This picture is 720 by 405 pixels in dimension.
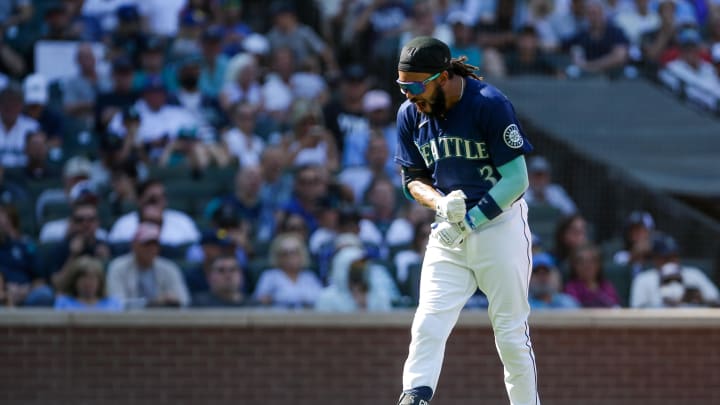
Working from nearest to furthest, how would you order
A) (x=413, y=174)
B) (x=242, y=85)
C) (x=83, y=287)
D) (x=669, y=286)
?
(x=413, y=174) → (x=83, y=287) → (x=669, y=286) → (x=242, y=85)

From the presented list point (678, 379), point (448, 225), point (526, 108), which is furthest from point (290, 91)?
point (448, 225)

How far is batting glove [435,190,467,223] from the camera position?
5527 mm

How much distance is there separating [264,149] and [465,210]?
5983mm

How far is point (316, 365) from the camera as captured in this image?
26.1 ft

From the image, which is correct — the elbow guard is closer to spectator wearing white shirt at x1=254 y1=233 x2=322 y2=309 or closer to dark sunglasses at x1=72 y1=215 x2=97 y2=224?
spectator wearing white shirt at x1=254 y1=233 x2=322 y2=309

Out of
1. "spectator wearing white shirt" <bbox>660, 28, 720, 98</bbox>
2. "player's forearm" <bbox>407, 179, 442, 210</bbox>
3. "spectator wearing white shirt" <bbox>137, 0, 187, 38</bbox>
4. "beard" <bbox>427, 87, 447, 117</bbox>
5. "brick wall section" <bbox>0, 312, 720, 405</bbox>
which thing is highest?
"spectator wearing white shirt" <bbox>137, 0, 187, 38</bbox>

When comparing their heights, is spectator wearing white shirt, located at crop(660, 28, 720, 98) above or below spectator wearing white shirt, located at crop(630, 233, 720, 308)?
above

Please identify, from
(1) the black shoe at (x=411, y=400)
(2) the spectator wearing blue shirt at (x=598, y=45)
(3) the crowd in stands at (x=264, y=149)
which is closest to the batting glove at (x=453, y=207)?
(1) the black shoe at (x=411, y=400)

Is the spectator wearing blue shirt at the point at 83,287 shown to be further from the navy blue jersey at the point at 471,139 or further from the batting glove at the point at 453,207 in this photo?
the batting glove at the point at 453,207

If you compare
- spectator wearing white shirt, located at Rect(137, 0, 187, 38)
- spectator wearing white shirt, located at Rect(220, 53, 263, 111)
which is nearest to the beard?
spectator wearing white shirt, located at Rect(220, 53, 263, 111)

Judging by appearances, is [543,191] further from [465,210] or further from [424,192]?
[465,210]

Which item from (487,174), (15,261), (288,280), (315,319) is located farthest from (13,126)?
(487,174)

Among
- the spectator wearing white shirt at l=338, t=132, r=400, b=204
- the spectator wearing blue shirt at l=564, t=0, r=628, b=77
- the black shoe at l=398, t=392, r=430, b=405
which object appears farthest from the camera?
the spectator wearing blue shirt at l=564, t=0, r=628, b=77

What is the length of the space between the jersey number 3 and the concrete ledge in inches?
90.7
